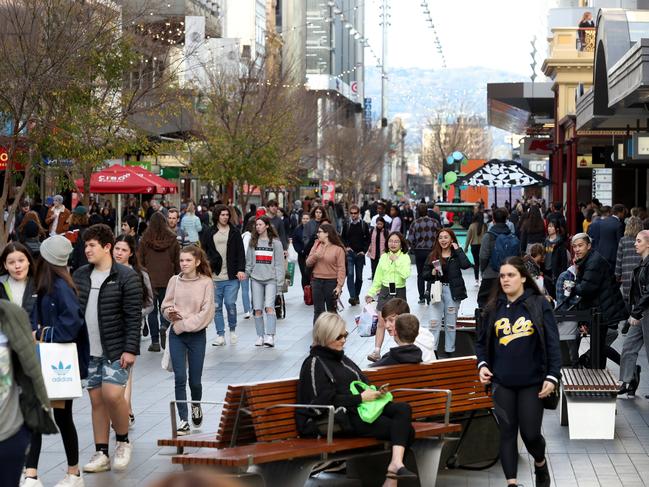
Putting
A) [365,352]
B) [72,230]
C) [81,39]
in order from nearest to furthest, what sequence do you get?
[365,352]
[81,39]
[72,230]

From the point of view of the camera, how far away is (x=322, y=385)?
8344 millimetres

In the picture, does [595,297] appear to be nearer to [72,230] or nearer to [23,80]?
[23,80]

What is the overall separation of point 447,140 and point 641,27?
378 ft

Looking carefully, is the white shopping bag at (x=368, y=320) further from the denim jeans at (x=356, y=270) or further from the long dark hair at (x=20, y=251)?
the denim jeans at (x=356, y=270)

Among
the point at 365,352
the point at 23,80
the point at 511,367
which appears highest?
the point at 23,80

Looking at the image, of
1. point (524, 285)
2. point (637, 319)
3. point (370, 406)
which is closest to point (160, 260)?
point (637, 319)

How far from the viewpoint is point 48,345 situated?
28.0 ft

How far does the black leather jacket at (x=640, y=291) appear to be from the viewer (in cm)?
1216

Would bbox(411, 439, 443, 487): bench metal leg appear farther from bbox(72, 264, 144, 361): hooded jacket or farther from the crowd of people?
bbox(72, 264, 144, 361): hooded jacket

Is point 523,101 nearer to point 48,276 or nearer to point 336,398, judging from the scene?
point 48,276

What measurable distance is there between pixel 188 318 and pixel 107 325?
1.27 m

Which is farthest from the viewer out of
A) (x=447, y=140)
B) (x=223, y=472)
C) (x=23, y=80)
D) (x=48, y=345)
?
(x=447, y=140)

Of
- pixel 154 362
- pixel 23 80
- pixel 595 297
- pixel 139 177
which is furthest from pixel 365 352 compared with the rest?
pixel 139 177

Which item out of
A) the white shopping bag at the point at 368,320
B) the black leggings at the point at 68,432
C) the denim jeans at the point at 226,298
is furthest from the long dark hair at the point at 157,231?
the black leggings at the point at 68,432
